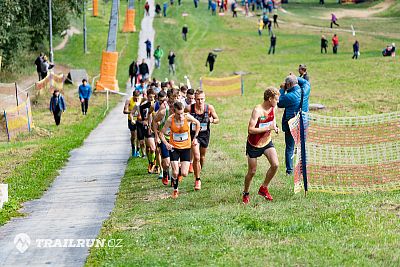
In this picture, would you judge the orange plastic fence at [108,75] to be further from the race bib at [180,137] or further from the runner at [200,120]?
the race bib at [180,137]

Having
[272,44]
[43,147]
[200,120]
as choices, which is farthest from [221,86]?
[200,120]

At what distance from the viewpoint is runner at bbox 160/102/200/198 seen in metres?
15.2

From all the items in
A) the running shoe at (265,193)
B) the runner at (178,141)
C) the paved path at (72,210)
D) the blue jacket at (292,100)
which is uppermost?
the blue jacket at (292,100)

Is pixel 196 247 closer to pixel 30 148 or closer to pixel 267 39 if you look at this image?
pixel 30 148

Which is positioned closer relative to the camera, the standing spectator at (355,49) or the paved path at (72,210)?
the paved path at (72,210)

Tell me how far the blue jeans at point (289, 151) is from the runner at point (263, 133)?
257 centimetres

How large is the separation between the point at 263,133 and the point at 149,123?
493cm

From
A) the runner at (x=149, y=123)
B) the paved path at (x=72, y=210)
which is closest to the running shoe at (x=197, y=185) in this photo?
the paved path at (x=72, y=210)

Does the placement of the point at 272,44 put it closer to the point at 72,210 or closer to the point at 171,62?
the point at 171,62

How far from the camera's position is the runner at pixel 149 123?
18159mm

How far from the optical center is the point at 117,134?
27.3 meters

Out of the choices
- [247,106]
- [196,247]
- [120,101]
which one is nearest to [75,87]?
[120,101]

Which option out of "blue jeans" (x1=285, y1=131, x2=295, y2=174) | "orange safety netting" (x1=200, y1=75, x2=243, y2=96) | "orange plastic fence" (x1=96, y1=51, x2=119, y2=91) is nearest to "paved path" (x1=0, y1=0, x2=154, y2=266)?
"blue jeans" (x1=285, y1=131, x2=295, y2=174)

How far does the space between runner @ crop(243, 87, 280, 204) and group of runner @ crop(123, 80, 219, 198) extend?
1886 millimetres
